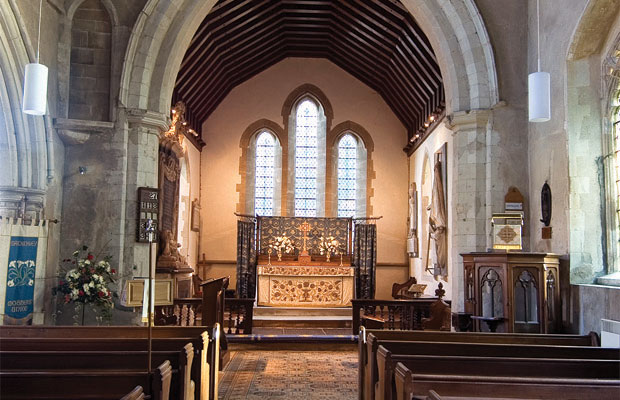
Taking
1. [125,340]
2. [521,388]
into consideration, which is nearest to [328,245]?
[125,340]

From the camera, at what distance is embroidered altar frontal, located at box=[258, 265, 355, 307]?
11688 millimetres

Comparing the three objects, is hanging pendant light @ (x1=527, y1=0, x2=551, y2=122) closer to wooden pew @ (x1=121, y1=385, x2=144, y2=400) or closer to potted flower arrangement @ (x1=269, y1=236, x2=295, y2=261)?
wooden pew @ (x1=121, y1=385, x2=144, y2=400)

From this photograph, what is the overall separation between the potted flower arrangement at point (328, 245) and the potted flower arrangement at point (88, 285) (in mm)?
6676

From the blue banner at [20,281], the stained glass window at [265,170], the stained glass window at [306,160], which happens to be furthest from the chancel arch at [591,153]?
the stained glass window at [265,170]

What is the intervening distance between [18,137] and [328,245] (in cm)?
763

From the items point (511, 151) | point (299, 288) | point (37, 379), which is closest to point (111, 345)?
point (37, 379)

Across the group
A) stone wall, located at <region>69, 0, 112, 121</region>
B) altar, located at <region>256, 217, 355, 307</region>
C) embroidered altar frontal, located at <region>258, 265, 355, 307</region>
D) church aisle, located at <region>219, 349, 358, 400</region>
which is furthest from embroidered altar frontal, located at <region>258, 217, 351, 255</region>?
stone wall, located at <region>69, 0, 112, 121</region>

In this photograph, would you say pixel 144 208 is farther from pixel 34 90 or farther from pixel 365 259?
pixel 365 259

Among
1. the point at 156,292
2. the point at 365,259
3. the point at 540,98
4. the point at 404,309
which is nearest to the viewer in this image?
the point at 540,98

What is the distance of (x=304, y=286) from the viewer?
11.8m

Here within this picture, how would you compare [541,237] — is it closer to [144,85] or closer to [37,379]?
[144,85]

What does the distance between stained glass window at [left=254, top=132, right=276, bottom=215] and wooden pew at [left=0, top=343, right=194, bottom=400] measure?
11.0 meters

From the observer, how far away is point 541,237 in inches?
270

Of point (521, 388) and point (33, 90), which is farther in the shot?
point (33, 90)
